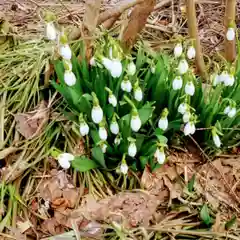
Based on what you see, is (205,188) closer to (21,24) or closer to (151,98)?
(151,98)

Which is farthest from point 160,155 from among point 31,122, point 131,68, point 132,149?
point 31,122

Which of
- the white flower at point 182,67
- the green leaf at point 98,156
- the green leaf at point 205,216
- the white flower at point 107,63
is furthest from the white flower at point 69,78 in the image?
the green leaf at point 205,216

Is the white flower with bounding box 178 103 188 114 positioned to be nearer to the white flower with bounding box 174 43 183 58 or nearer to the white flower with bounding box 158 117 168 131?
the white flower with bounding box 158 117 168 131

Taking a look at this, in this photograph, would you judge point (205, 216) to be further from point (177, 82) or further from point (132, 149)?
point (177, 82)

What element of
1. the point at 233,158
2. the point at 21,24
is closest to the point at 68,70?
the point at 233,158

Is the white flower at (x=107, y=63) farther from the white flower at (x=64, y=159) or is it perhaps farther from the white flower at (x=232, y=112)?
the white flower at (x=232, y=112)
